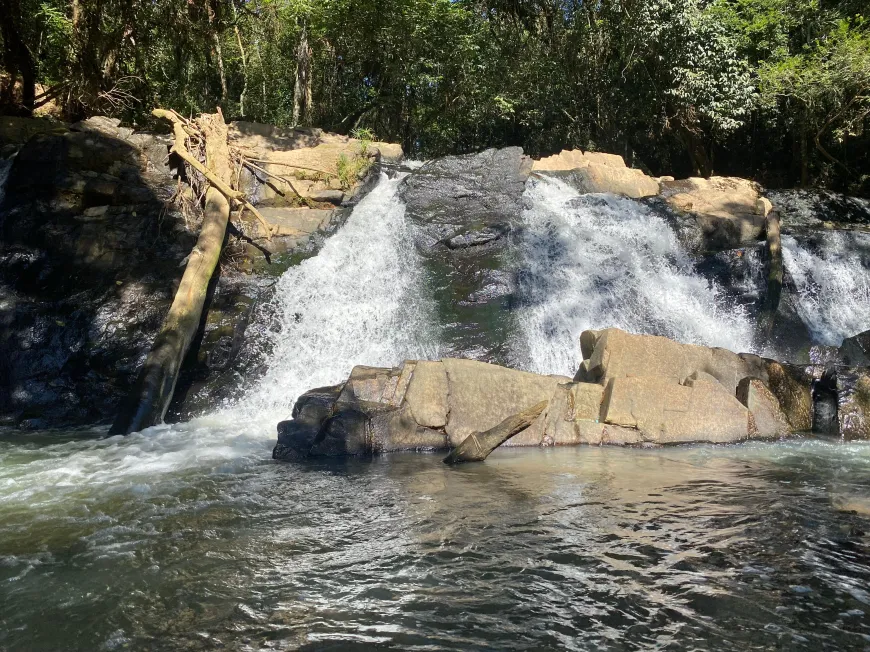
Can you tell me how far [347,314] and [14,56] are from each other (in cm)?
976

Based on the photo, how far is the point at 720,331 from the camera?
11.6m

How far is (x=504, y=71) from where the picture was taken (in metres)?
23.8

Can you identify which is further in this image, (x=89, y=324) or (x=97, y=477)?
(x=89, y=324)

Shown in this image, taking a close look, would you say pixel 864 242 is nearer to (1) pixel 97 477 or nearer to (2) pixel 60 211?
(1) pixel 97 477

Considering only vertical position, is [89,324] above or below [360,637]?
above

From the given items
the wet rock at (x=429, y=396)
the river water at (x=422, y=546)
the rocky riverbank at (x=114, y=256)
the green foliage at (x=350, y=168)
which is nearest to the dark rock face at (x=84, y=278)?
the rocky riverbank at (x=114, y=256)

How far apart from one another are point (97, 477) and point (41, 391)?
397 cm

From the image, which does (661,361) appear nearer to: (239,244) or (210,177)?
(239,244)

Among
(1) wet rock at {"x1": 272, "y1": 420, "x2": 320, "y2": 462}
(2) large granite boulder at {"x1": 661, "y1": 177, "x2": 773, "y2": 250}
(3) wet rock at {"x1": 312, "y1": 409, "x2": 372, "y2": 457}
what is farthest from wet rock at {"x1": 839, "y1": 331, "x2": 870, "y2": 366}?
(1) wet rock at {"x1": 272, "y1": 420, "x2": 320, "y2": 462}

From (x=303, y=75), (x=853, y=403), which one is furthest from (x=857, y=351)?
(x=303, y=75)

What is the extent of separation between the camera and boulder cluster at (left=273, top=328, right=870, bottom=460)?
24.1ft

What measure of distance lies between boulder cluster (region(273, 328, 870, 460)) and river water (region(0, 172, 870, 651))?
1.21ft

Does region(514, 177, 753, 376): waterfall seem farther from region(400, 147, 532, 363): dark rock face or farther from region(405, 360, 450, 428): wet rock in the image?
region(405, 360, 450, 428): wet rock

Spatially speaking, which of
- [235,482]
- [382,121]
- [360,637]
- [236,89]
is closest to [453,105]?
[382,121]
